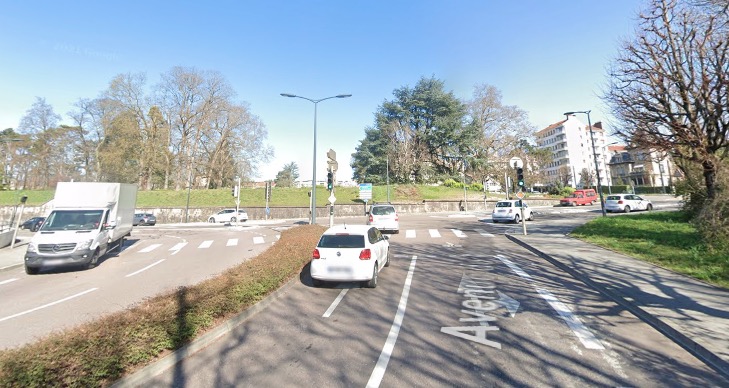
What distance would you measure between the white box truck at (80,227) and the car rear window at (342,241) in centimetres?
923

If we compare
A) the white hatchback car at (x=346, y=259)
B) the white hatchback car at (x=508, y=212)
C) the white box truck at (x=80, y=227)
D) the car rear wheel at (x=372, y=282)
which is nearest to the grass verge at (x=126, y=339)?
the white hatchback car at (x=346, y=259)

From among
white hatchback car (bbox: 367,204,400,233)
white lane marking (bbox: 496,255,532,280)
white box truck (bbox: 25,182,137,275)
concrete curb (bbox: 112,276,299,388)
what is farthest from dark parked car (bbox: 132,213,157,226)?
white lane marking (bbox: 496,255,532,280)

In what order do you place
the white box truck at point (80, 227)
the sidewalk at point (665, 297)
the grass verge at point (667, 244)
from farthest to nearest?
the white box truck at point (80, 227) → the grass verge at point (667, 244) → the sidewalk at point (665, 297)

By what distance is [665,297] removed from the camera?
6301 millimetres

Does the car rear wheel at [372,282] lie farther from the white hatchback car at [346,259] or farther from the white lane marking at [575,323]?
the white lane marking at [575,323]

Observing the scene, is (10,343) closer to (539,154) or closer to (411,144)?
(411,144)

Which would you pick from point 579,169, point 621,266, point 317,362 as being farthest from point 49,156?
point 579,169

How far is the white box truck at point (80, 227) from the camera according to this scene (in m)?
10.5

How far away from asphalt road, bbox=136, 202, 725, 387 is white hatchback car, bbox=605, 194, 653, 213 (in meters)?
25.6

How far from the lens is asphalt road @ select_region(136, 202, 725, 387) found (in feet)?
12.4

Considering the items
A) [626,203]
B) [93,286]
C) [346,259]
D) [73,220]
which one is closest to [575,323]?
[346,259]

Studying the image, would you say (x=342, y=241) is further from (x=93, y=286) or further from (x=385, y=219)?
(x=385, y=219)

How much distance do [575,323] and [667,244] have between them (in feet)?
31.1

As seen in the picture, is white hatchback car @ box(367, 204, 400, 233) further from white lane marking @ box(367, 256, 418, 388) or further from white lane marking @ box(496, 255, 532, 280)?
white lane marking @ box(367, 256, 418, 388)
